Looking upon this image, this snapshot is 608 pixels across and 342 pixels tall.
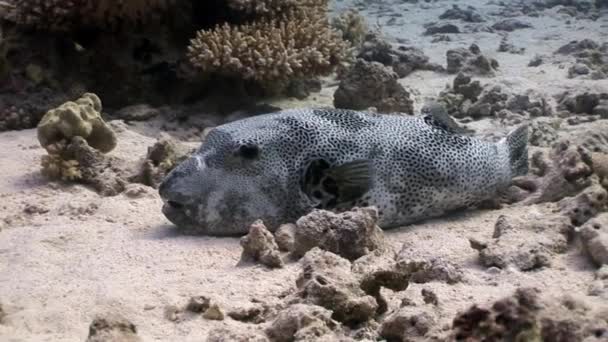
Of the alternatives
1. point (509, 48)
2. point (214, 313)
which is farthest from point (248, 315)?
point (509, 48)

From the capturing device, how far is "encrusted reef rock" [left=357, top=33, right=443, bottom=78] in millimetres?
9938

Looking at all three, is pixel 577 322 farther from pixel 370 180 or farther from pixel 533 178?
pixel 533 178

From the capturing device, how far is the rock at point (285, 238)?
3664 millimetres

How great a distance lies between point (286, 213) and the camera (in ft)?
13.1

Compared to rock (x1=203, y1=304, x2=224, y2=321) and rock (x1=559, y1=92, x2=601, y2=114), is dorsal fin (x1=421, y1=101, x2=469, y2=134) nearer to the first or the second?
rock (x1=203, y1=304, x2=224, y2=321)

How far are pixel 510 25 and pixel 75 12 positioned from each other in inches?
484

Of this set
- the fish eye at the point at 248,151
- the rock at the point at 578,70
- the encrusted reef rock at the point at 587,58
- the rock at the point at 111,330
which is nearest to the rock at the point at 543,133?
the encrusted reef rock at the point at 587,58

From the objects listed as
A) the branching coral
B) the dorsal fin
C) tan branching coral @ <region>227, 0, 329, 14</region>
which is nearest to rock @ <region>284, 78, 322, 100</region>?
the branching coral

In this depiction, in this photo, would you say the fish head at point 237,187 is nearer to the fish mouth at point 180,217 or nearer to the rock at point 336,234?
the fish mouth at point 180,217

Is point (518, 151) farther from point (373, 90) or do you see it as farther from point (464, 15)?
point (464, 15)

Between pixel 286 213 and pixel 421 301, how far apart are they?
4.77ft

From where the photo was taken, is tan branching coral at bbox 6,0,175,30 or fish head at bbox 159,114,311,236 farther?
tan branching coral at bbox 6,0,175,30

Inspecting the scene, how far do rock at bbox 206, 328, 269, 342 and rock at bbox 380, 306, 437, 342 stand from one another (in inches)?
20.1

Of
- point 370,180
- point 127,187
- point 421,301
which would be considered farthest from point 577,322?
point 127,187
